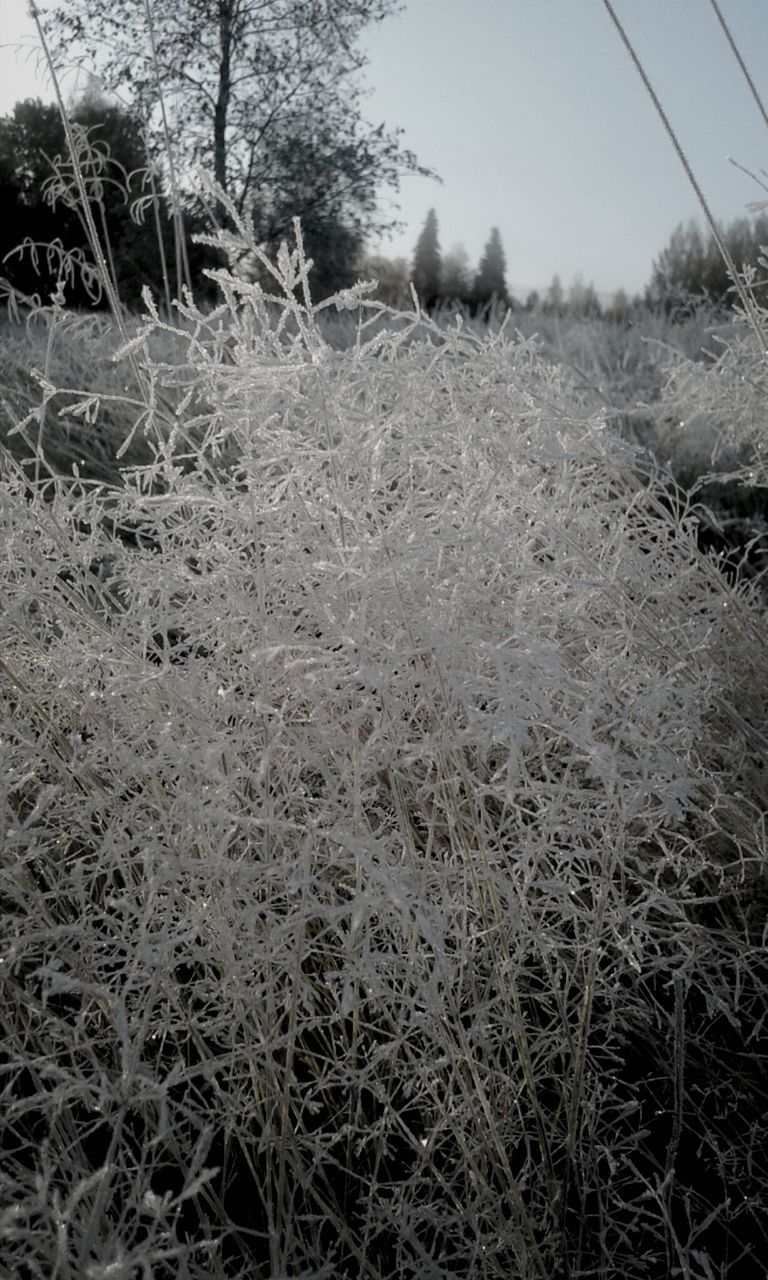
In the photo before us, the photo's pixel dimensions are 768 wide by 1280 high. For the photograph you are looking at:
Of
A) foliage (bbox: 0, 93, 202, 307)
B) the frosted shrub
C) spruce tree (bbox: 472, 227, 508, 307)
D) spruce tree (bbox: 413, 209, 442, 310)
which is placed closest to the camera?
the frosted shrub

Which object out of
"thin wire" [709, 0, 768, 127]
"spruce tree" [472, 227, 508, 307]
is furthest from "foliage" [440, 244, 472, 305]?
"thin wire" [709, 0, 768, 127]

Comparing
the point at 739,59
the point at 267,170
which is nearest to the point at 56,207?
the point at 267,170

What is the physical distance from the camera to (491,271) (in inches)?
664

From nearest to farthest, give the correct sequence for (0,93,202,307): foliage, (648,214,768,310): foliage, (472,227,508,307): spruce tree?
(648,214,768,310): foliage, (0,93,202,307): foliage, (472,227,508,307): spruce tree

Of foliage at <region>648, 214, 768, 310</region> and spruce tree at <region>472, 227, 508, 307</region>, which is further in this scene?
spruce tree at <region>472, 227, 508, 307</region>

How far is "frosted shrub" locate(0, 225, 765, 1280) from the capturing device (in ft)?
2.57

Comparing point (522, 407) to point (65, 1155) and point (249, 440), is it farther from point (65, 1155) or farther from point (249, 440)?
point (65, 1155)

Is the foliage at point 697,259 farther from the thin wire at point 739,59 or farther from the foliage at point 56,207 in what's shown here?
the thin wire at point 739,59

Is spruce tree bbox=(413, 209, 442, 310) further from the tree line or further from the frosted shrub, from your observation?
the frosted shrub

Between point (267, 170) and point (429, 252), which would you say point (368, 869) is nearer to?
point (267, 170)

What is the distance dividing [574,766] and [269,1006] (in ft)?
1.99

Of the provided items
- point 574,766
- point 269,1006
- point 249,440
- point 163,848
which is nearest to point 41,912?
point 163,848

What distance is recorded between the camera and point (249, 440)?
967 mm

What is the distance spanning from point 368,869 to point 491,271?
56.8ft
